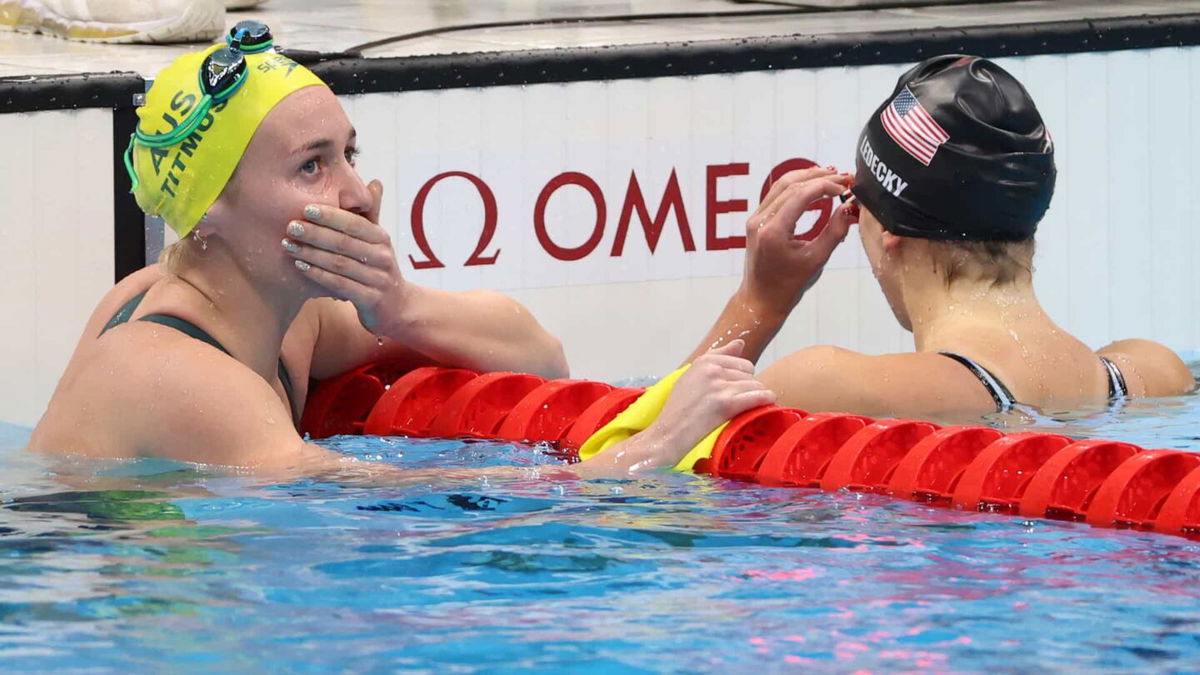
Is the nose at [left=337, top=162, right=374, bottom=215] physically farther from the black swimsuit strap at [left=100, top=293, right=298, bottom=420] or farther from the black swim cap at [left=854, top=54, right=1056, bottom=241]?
the black swim cap at [left=854, top=54, right=1056, bottom=241]

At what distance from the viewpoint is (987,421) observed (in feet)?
11.4

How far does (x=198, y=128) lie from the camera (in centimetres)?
320

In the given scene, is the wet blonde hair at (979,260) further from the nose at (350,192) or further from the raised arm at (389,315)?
the nose at (350,192)

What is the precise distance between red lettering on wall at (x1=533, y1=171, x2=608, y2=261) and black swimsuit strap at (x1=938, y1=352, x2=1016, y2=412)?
1.76 meters

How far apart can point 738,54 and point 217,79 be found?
2262 millimetres

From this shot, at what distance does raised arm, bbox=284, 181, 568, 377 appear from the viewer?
3.22 m

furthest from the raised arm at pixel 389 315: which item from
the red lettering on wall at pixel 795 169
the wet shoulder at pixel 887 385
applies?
the red lettering on wall at pixel 795 169

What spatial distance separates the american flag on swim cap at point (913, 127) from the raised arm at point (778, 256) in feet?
0.64

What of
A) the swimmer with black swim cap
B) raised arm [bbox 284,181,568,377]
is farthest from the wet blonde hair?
raised arm [bbox 284,181,568,377]

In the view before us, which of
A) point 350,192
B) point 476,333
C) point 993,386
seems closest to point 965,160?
point 993,386

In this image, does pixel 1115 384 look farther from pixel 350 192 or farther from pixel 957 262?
pixel 350 192

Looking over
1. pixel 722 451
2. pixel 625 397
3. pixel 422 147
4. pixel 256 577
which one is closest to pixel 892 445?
pixel 722 451

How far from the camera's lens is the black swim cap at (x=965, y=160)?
140 inches

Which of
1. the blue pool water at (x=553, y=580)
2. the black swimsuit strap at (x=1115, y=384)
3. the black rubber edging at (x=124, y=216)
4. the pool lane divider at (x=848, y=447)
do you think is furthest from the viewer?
the black rubber edging at (x=124, y=216)
